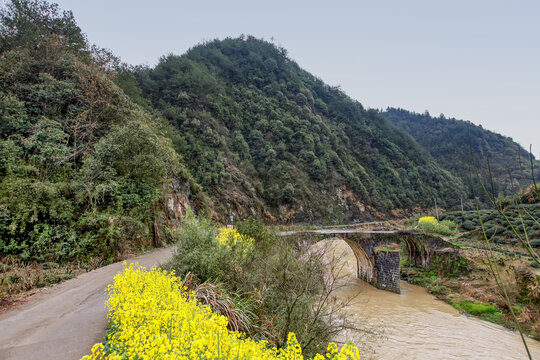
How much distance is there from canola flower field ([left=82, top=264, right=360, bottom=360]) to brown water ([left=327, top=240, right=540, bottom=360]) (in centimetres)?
481

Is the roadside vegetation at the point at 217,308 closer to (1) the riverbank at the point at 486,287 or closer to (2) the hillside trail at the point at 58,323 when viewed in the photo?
(2) the hillside trail at the point at 58,323

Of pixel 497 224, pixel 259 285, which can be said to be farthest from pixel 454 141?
pixel 259 285

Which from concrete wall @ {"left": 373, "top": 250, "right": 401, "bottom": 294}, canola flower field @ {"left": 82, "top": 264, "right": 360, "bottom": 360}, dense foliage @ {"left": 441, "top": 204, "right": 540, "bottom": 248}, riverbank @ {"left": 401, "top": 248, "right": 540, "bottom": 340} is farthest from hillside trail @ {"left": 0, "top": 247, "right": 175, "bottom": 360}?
dense foliage @ {"left": 441, "top": 204, "right": 540, "bottom": 248}

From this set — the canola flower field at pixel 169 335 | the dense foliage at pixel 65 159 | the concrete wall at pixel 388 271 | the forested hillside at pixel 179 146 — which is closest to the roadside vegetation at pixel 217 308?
the canola flower field at pixel 169 335

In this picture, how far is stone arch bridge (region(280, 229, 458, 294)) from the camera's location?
66.3 feet

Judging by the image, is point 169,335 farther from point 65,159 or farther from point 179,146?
point 179,146

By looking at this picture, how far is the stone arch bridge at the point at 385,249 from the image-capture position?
→ 795 inches

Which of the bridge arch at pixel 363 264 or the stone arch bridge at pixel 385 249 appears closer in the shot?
the stone arch bridge at pixel 385 249

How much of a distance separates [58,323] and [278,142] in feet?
151

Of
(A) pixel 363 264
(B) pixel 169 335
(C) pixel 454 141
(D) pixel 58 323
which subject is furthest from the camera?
(C) pixel 454 141

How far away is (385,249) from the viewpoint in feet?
69.2

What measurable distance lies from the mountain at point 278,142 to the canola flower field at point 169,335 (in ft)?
92.3

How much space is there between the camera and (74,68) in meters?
16.8

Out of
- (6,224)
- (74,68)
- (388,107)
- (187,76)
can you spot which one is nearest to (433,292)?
(6,224)
